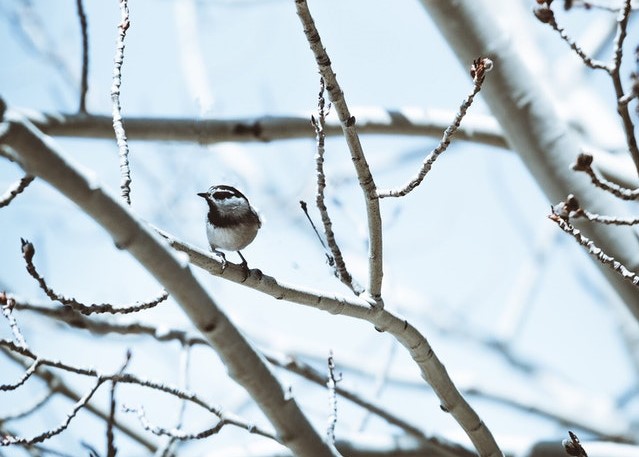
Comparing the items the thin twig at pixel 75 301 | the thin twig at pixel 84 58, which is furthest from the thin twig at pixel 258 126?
the thin twig at pixel 75 301

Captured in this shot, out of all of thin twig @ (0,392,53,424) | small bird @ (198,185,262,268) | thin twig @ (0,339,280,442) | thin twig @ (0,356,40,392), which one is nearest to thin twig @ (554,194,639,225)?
small bird @ (198,185,262,268)

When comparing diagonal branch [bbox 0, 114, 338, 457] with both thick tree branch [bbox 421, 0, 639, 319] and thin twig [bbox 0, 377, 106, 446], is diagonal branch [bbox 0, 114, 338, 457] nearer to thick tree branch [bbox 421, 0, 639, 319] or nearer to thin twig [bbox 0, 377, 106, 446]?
thin twig [bbox 0, 377, 106, 446]

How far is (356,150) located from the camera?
1.62m

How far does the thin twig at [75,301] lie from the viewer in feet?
5.33

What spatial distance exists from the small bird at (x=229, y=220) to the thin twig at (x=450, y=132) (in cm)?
48

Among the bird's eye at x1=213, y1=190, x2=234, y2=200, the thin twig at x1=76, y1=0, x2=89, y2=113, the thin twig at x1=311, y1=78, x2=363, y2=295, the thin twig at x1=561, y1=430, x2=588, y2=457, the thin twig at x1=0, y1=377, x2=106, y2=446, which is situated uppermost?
the thin twig at x1=76, y1=0, x2=89, y2=113

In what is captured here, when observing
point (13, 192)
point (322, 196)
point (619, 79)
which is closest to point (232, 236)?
point (322, 196)

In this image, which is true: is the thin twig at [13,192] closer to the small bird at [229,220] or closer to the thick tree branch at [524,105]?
the small bird at [229,220]

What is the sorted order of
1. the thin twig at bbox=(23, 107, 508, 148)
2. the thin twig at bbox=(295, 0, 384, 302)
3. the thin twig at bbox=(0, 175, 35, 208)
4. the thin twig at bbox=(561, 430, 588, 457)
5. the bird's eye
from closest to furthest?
the thin twig at bbox=(0, 175, 35, 208)
the thin twig at bbox=(295, 0, 384, 302)
the thin twig at bbox=(561, 430, 588, 457)
the bird's eye
the thin twig at bbox=(23, 107, 508, 148)

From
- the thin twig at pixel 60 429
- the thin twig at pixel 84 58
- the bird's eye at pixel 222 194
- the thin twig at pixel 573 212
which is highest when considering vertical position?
the thin twig at pixel 84 58

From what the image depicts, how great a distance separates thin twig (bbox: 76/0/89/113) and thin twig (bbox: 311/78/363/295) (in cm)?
100

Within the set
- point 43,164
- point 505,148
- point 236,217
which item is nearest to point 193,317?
point 43,164

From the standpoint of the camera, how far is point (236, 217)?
1995 millimetres

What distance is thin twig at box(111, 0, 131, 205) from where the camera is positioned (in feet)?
5.21
